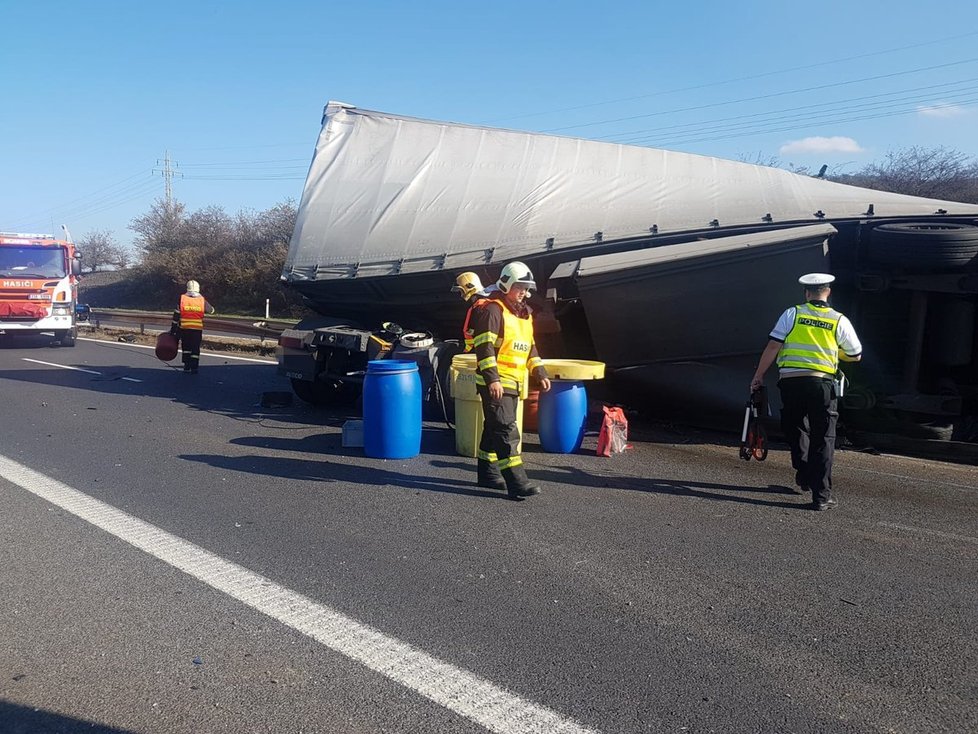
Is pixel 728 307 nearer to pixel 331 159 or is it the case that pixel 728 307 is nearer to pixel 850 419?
pixel 850 419

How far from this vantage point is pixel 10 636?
3688 millimetres

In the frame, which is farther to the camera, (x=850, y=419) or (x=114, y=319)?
(x=114, y=319)

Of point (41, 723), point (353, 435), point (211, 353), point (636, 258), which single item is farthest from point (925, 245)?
point (211, 353)

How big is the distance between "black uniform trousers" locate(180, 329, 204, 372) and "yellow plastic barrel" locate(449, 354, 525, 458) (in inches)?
286

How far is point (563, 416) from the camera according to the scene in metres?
7.63

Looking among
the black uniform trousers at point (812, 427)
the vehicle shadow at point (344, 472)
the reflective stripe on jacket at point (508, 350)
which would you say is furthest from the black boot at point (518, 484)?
the black uniform trousers at point (812, 427)

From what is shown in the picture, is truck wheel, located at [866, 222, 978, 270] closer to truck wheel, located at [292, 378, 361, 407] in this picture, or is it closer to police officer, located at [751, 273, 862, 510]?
police officer, located at [751, 273, 862, 510]

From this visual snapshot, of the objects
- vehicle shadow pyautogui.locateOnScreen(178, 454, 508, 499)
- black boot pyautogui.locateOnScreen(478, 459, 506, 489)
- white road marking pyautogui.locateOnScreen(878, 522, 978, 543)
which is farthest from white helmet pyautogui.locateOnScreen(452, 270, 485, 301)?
white road marking pyautogui.locateOnScreen(878, 522, 978, 543)

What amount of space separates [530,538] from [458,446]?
2.51 meters

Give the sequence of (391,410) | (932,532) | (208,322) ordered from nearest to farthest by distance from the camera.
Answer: (932,532), (391,410), (208,322)

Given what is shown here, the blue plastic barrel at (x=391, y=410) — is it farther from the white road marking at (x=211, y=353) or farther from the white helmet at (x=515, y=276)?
the white road marking at (x=211, y=353)

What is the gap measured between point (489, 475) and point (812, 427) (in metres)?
2.34

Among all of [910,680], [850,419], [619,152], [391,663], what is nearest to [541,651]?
[391,663]

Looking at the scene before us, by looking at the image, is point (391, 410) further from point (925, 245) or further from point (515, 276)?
point (925, 245)
